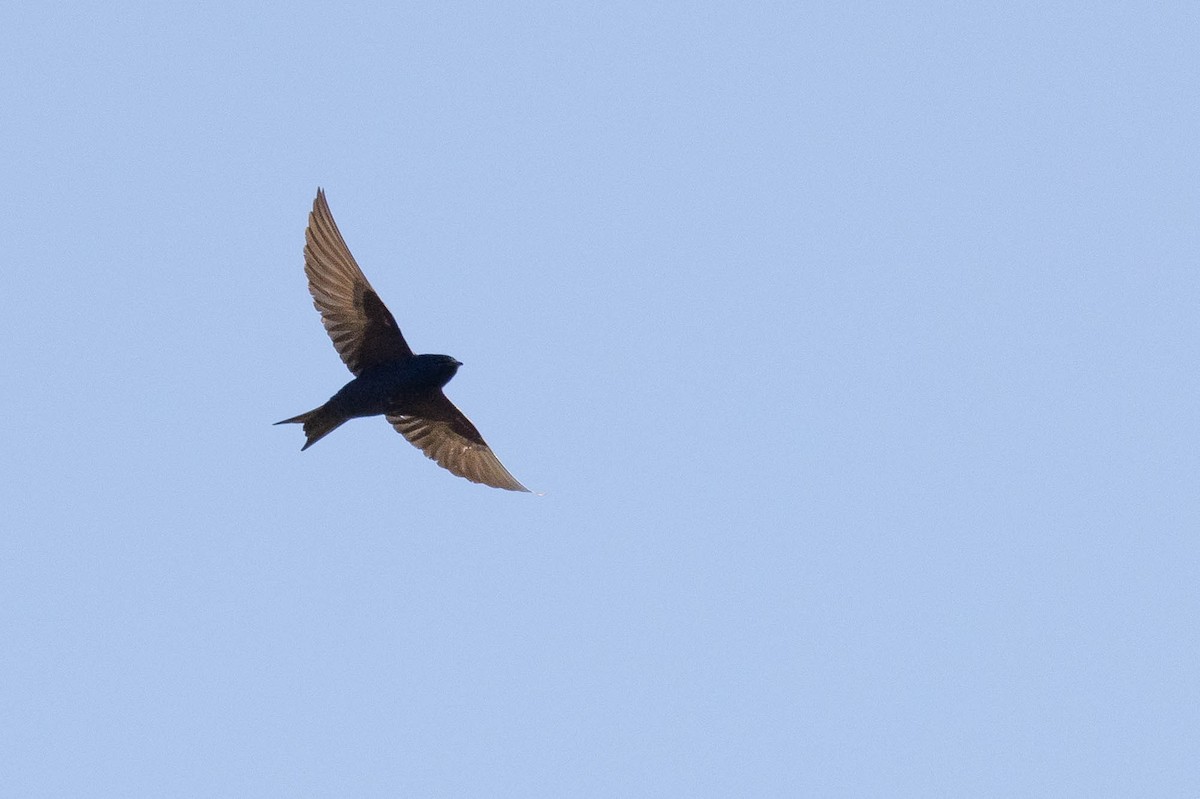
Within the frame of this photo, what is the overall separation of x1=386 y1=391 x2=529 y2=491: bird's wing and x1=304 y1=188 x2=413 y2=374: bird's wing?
1.10 meters

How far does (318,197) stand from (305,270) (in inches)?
24.9

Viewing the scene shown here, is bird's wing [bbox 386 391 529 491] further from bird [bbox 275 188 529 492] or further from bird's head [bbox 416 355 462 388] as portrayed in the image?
bird's head [bbox 416 355 462 388]

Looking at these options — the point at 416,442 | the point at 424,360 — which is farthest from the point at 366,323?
the point at 416,442

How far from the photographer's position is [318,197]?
14.9 metres

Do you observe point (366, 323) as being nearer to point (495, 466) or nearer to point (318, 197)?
Result: point (318, 197)

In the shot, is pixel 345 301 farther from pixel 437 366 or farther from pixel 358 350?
pixel 437 366

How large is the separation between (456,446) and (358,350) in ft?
5.80

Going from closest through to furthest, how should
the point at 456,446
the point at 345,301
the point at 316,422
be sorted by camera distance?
the point at 316,422, the point at 345,301, the point at 456,446

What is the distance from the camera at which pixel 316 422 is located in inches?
572

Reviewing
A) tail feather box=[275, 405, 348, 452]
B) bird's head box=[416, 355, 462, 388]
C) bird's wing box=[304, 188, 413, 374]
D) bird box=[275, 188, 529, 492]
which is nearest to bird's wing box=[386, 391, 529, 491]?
bird box=[275, 188, 529, 492]

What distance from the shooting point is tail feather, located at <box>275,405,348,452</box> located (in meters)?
14.4

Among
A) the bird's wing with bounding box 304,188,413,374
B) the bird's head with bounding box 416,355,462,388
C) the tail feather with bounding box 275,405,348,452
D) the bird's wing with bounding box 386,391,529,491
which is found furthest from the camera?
the bird's wing with bounding box 386,391,529,491

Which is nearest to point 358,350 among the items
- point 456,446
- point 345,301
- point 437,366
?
point 345,301

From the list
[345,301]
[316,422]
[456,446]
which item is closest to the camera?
[316,422]
